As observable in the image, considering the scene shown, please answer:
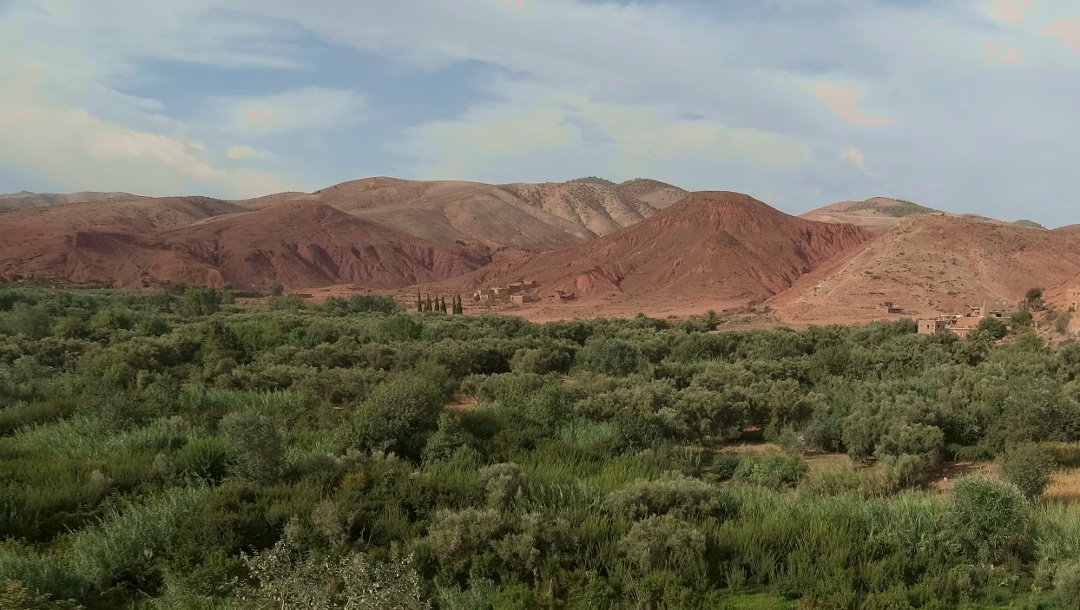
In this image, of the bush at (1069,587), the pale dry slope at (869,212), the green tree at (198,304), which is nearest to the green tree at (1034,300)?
the bush at (1069,587)

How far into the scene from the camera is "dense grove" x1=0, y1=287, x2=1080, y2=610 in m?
6.51

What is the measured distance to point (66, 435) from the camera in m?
11.4

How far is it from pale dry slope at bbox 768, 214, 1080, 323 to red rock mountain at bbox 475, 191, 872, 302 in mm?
5699

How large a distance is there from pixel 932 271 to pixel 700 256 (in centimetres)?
1924

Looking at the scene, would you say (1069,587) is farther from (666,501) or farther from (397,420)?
(397,420)

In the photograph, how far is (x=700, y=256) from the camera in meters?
65.8

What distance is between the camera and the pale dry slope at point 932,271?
47250 millimetres

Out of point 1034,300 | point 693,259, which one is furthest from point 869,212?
point 1034,300

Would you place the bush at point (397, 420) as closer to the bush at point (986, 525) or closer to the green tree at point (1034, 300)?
the bush at point (986, 525)

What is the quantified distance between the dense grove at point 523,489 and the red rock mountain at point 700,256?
42817 millimetres

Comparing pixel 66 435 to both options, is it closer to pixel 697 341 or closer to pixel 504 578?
pixel 504 578

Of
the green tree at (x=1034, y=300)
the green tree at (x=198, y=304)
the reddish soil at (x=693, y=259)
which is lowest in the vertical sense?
the green tree at (x=198, y=304)

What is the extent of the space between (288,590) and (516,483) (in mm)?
4052

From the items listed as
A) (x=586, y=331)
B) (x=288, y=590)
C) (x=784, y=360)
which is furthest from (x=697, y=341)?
(x=288, y=590)
